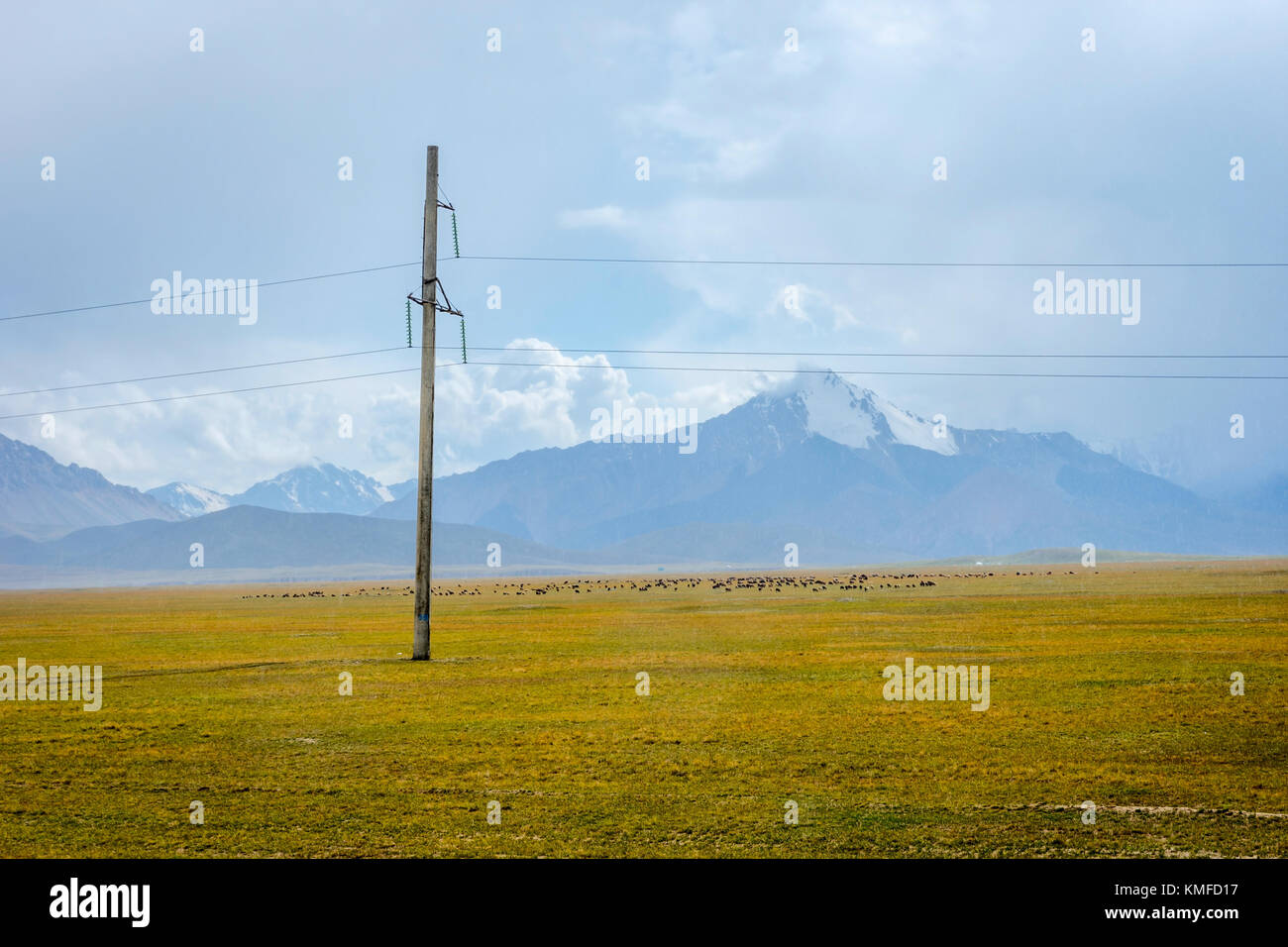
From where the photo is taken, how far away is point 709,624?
6244cm

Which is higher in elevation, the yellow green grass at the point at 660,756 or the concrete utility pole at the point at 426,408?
the concrete utility pole at the point at 426,408

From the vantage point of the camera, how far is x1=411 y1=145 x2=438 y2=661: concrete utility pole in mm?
36531

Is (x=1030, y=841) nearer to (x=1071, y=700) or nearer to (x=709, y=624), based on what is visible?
(x=1071, y=700)

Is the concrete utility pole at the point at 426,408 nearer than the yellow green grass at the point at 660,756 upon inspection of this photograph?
No

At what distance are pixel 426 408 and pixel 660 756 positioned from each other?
20443 millimetres

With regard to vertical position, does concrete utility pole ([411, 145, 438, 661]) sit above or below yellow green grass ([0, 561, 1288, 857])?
above

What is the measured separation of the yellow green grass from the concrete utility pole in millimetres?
1820

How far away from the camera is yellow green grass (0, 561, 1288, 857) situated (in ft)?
45.3

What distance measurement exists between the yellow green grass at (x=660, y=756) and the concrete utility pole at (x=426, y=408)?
1.82 meters

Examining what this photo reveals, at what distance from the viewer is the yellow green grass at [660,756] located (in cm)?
1380

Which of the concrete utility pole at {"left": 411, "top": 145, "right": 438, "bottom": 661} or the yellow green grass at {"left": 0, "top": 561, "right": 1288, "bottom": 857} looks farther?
the concrete utility pole at {"left": 411, "top": 145, "right": 438, "bottom": 661}

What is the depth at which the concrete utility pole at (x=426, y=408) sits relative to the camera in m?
36.5

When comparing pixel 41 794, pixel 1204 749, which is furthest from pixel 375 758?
pixel 1204 749
